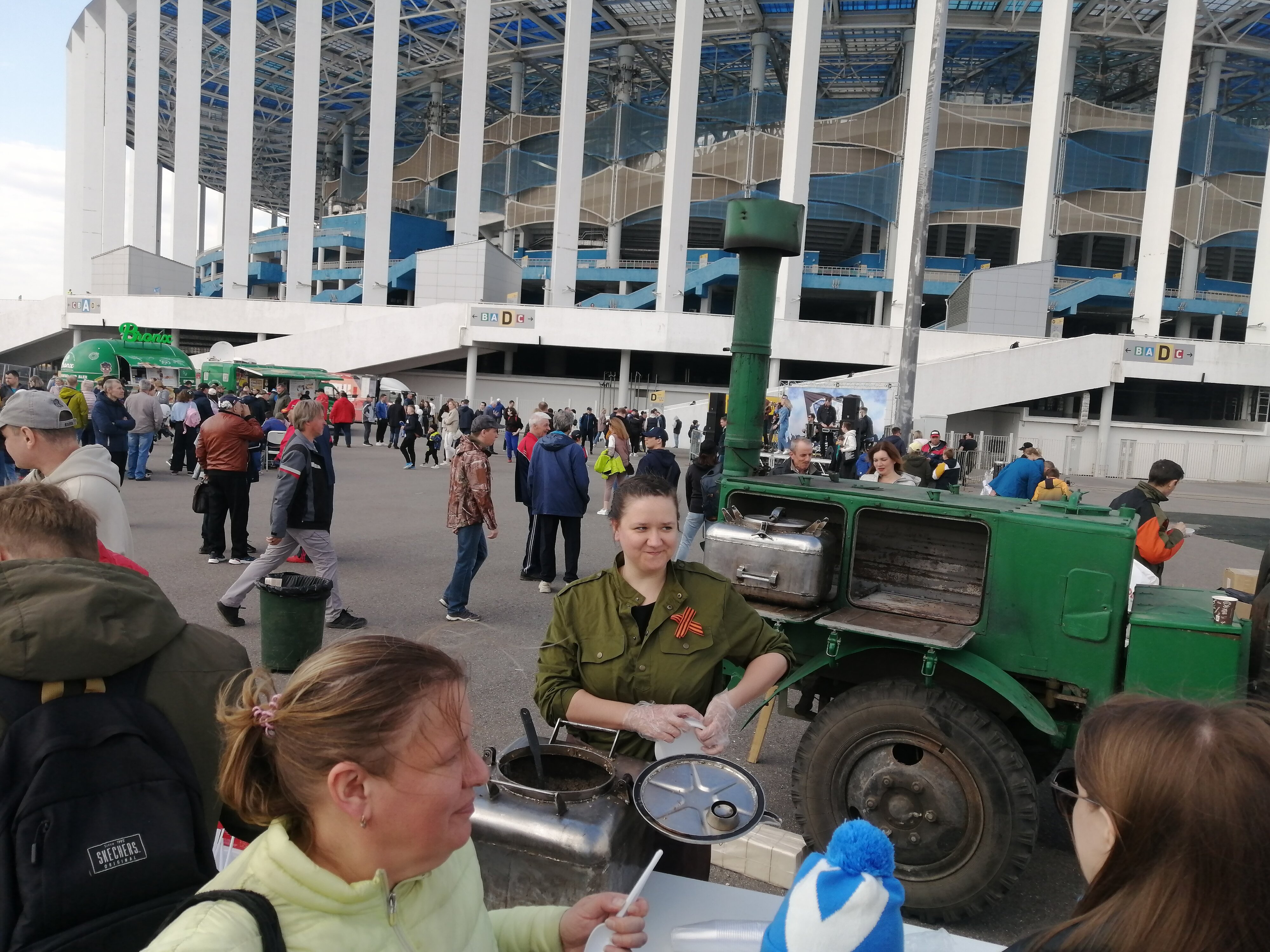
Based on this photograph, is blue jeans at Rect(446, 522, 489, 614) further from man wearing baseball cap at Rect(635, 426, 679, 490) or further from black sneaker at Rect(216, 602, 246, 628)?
man wearing baseball cap at Rect(635, 426, 679, 490)

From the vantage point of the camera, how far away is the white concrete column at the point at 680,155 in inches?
1371

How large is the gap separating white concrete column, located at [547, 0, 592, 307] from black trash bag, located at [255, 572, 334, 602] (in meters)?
32.5

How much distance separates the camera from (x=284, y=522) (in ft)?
20.9

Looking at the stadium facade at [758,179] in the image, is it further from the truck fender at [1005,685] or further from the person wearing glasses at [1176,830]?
the person wearing glasses at [1176,830]

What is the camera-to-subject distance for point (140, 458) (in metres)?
14.2

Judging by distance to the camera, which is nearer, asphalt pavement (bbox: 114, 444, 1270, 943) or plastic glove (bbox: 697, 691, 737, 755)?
plastic glove (bbox: 697, 691, 737, 755)

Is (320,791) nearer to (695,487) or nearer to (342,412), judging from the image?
(695,487)

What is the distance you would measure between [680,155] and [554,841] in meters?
36.7

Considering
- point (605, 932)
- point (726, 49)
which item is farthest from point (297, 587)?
point (726, 49)

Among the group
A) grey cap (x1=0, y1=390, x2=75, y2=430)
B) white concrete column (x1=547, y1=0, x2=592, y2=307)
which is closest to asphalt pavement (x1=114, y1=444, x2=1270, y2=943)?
grey cap (x1=0, y1=390, x2=75, y2=430)

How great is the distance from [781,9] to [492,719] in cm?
4595

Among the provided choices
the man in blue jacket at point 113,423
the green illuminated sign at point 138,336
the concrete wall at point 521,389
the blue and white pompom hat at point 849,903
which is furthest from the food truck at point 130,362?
the blue and white pompom hat at point 849,903

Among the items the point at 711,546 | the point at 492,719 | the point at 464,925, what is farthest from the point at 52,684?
the point at 492,719

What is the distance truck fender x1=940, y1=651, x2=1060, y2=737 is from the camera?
3170 mm
